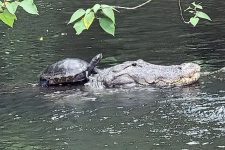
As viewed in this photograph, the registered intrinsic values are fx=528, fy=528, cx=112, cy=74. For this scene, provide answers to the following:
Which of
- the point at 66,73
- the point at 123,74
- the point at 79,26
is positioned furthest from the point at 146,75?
the point at 79,26

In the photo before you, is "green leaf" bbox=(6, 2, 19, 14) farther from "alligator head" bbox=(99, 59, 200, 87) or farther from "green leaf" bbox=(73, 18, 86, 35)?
"alligator head" bbox=(99, 59, 200, 87)

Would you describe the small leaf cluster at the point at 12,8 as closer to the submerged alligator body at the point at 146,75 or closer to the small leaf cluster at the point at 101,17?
the small leaf cluster at the point at 101,17

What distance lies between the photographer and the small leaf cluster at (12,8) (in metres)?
2.84

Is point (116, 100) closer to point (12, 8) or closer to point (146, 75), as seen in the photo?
point (146, 75)

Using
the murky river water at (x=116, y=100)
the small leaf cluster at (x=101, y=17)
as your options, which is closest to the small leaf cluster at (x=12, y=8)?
the small leaf cluster at (x=101, y=17)

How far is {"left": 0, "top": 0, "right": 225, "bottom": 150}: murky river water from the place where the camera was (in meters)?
7.41

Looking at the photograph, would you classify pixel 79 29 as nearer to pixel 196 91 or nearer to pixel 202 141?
pixel 202 141

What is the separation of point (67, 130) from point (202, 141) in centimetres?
210

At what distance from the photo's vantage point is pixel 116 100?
948cm

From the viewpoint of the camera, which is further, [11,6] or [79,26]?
[79,26]

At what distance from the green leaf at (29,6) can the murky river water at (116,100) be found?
4.36 m

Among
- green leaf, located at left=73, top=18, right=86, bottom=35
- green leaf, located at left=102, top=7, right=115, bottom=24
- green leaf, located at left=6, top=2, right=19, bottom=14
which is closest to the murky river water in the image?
green leaf, located at left=73, top=18, right=86, bottom=35

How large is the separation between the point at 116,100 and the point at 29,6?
669 cm

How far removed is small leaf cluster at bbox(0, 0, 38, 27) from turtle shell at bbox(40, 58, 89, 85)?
8143 mm
